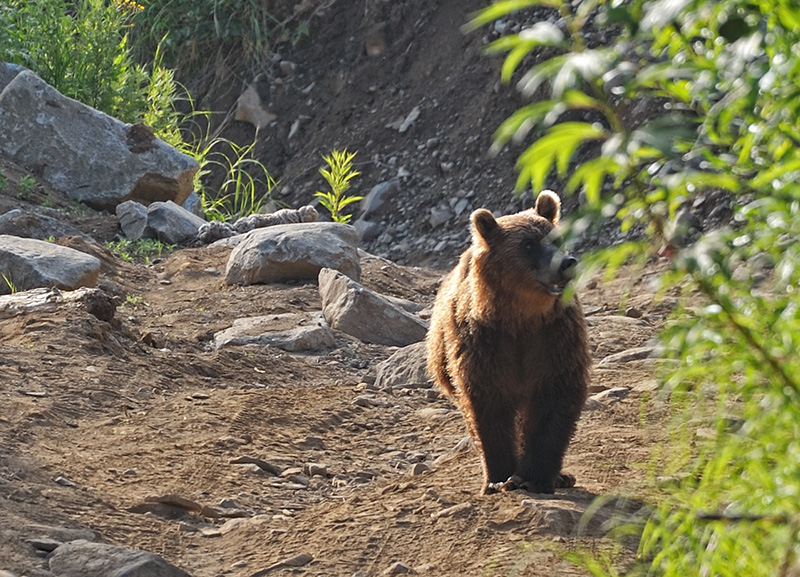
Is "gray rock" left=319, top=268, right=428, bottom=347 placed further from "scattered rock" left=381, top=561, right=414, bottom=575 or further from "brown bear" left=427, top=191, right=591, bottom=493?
"scattered rock" left=381, top=561, right=414, bottom=575

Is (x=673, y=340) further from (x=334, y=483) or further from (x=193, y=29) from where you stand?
(x=193, y=29)

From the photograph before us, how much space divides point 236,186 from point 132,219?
140 inches

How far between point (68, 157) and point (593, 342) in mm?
6039

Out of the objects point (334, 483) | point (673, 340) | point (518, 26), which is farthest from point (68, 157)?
point (673, 340)

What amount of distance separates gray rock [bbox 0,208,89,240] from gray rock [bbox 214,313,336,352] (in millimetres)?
2455

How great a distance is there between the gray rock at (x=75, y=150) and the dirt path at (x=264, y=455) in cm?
294

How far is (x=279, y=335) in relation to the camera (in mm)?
7887

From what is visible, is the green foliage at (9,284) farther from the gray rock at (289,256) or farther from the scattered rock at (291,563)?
the scattered rock at (291,563)

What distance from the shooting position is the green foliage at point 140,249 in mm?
→ 10008

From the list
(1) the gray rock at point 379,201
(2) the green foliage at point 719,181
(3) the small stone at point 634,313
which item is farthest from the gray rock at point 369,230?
(2) the green foliage at point 719,181

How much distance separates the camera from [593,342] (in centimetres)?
736

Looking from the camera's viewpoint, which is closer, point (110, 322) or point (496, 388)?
point (496, 388)

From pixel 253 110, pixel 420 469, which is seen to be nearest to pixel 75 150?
pixel 253 110

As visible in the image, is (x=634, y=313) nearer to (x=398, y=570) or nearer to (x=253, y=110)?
(x=398, y=570)
